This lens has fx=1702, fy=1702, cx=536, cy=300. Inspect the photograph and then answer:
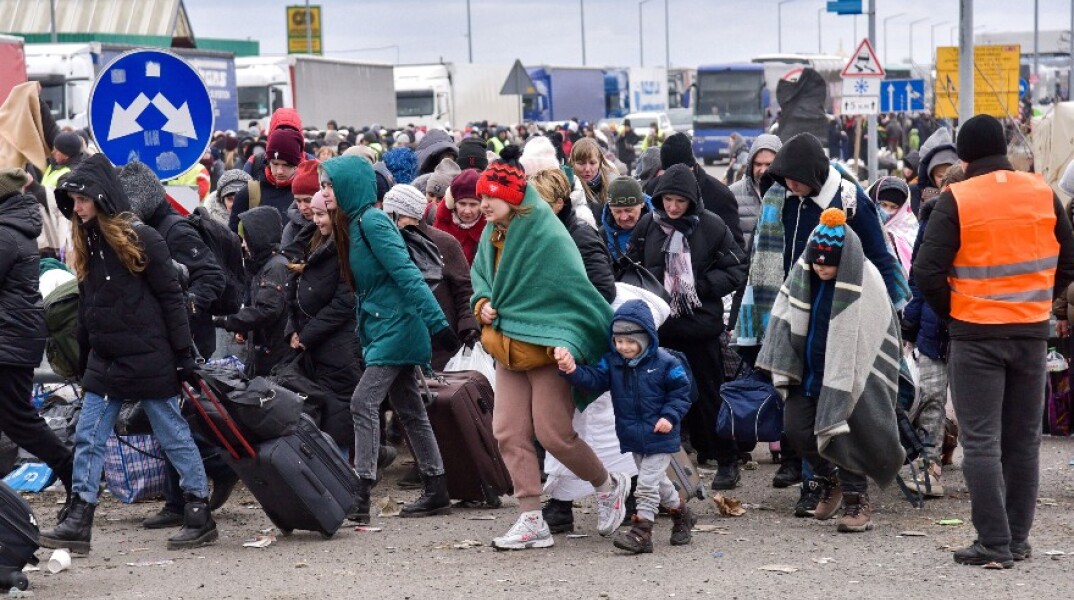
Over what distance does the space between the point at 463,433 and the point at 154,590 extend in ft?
7.61

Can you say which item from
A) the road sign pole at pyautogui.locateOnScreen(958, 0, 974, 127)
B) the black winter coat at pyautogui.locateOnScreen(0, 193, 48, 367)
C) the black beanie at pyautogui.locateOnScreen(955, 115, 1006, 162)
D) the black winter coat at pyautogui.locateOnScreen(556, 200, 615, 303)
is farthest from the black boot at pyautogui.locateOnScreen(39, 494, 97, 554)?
the road sign pole at pyautogui.locateOnScreen(958, 0, 974, 127)

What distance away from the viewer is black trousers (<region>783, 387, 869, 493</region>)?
27.3 ft

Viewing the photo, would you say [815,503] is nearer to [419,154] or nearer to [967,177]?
[967,177]

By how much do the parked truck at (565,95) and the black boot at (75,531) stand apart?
5926cm

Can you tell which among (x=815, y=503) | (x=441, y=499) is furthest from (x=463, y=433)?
(x=815, y=503)

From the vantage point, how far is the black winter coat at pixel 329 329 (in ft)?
29.8

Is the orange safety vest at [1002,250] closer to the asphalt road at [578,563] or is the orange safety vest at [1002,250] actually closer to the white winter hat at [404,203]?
the asphalt road at [578,563]

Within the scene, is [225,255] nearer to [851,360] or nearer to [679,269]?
[679,269]

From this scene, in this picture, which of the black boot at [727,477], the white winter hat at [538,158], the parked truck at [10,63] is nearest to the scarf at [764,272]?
the black boot at [727,477]

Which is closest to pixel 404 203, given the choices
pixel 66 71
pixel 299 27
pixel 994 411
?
pixel 994 411

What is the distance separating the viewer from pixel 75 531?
805 cm

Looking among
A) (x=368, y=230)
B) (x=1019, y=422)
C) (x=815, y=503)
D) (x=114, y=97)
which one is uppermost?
(x=114, y=97)

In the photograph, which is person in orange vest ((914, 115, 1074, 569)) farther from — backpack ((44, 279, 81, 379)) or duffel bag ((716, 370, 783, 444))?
backpack ((44, 279, 81, 379))

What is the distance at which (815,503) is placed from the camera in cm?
879
